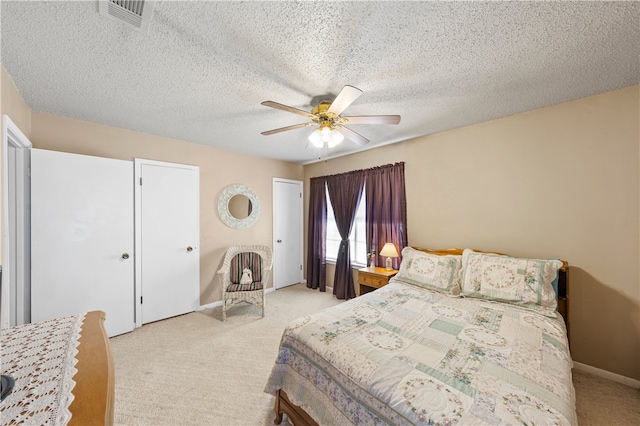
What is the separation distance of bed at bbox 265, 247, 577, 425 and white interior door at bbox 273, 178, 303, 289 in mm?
2487

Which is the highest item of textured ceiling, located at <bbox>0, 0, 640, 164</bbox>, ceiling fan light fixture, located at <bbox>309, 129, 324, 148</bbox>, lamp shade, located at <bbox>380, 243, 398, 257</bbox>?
textured ceiling, located at <bbox>0, 0, 640, 164</bbox>

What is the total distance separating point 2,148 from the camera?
1692 millimetres

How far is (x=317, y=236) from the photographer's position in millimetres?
4516

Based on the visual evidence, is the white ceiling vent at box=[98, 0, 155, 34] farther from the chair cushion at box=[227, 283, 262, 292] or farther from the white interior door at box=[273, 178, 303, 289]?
the white interior door at box=[273, 178, 303, 289]

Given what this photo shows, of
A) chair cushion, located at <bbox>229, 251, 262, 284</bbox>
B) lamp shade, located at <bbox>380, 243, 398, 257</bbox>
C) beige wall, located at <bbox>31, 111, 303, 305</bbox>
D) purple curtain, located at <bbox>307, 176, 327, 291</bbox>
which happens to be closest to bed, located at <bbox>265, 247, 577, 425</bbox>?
lamp shade, located at <bbox>380, 243, 398, 257</bbox>

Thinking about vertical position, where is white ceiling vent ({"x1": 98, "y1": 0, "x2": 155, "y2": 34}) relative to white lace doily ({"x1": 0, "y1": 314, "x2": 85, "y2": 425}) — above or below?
above

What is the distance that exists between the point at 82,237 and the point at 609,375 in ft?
16.8

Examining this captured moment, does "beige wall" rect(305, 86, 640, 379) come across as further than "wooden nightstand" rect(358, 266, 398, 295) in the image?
No

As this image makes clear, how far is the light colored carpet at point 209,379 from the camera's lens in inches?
66.7

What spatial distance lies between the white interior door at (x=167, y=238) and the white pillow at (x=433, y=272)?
→ 2.83 meters

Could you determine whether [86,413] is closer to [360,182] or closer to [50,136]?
[50,136]

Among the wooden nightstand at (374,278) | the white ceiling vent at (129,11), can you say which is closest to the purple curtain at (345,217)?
the wooden nightstand at (374,278)

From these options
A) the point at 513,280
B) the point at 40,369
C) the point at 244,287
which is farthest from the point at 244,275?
the point at 513,280

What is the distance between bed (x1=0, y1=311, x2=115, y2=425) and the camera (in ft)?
2.27
